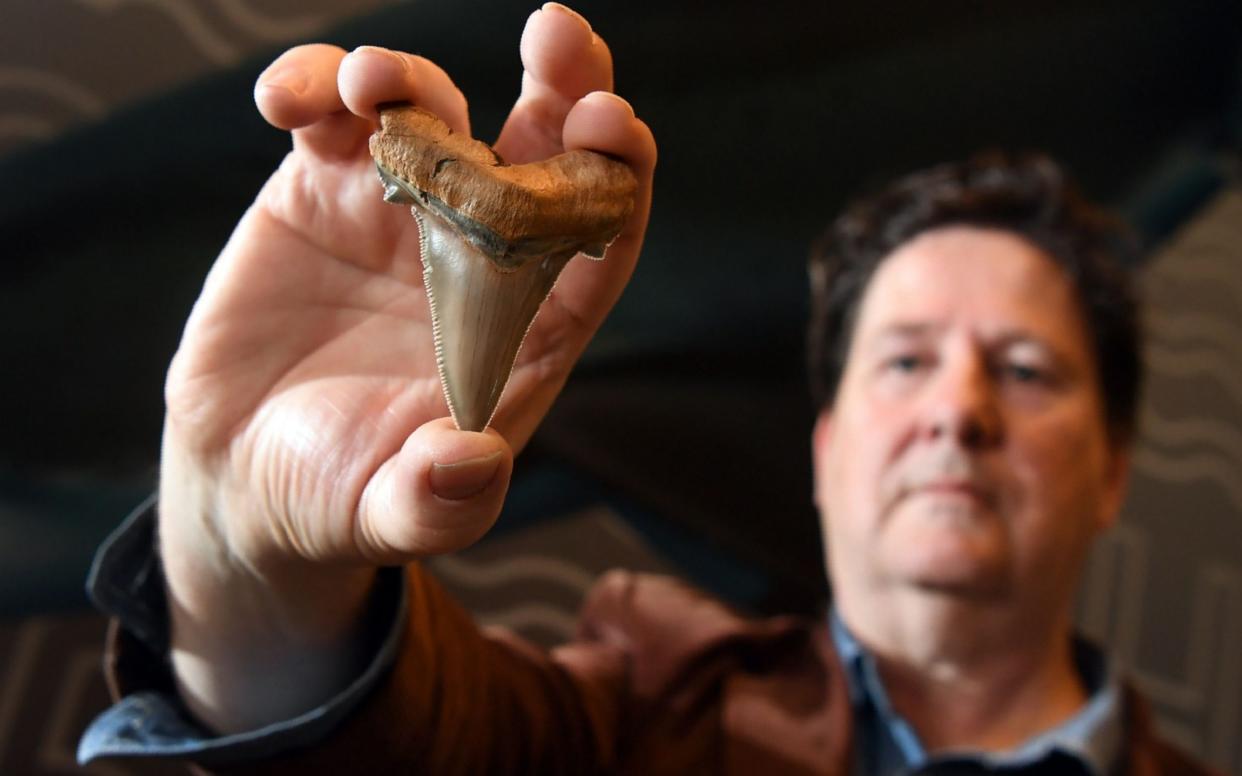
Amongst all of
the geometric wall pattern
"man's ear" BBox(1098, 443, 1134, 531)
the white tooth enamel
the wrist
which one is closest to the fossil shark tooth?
the white tooth enamel

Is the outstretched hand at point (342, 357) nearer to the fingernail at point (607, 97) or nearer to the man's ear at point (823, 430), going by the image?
the fingernail at point (607, 97)

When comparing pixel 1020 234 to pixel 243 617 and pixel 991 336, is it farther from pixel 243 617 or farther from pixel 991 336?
pixel 243 617

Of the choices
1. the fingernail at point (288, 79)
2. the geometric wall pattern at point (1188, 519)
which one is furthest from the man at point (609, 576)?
the geometric wall pattern at point (1188, 519)

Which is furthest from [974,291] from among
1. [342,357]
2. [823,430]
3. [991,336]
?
[342,357]

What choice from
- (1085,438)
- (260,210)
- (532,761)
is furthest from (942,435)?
(260,210)

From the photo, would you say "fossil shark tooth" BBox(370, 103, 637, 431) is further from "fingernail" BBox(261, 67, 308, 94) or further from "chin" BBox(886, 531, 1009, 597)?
"chin" BBox(886, 531, 1009, 597)

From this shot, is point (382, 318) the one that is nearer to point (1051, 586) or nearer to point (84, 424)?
point (84, 424)

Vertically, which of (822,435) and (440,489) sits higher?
(440,489)
